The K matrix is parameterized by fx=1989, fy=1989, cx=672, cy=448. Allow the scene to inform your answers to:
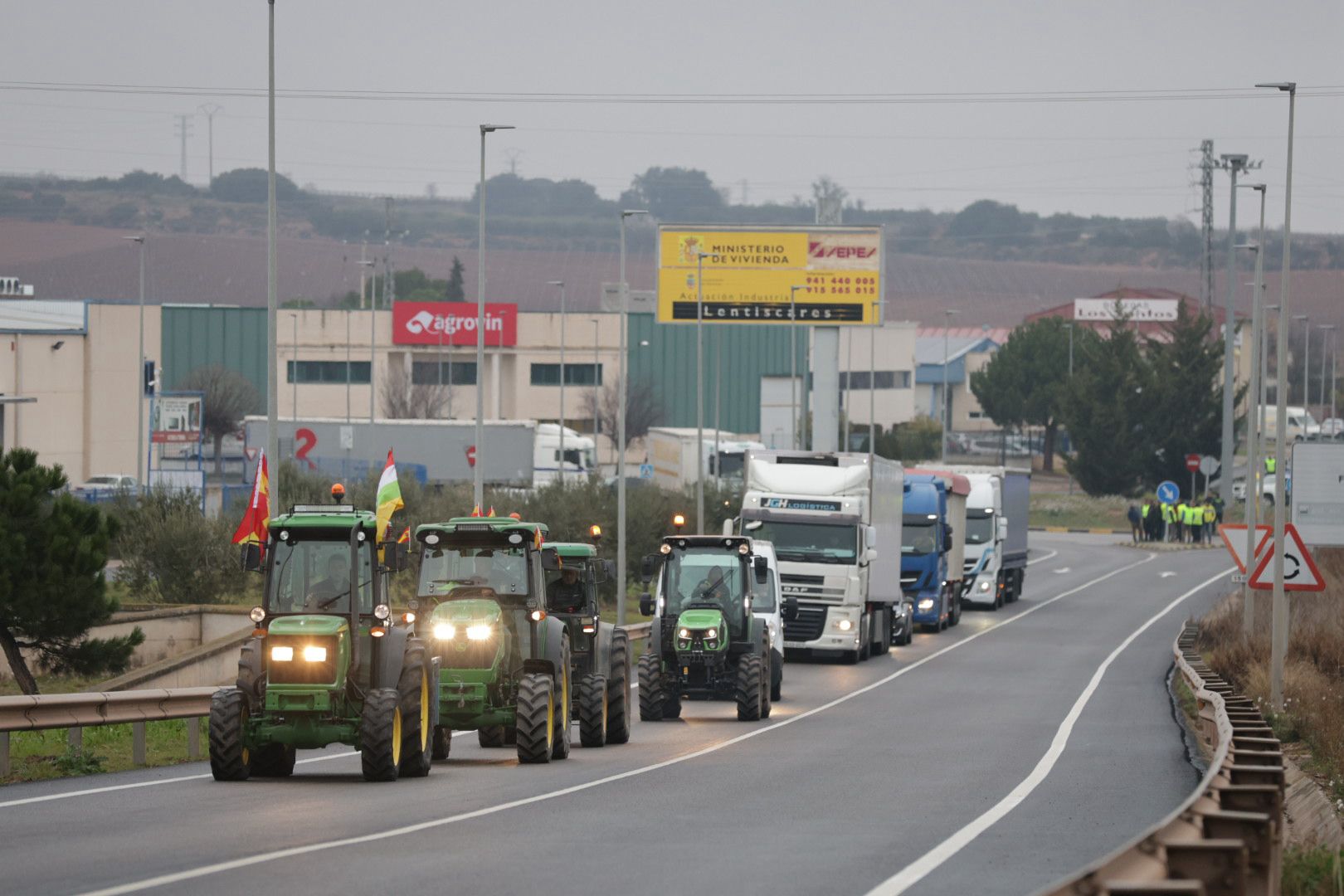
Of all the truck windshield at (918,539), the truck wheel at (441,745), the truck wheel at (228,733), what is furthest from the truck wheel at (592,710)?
the truck windshield at (918,539)

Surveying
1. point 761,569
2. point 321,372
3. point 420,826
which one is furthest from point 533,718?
point 321,372

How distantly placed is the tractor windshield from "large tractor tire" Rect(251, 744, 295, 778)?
1388mm

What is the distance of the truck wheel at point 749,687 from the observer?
86.8 feet

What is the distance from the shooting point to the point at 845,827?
14.2 m

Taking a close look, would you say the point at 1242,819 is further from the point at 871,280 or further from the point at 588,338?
the point at 588,338

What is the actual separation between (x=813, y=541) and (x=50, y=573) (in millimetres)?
14383

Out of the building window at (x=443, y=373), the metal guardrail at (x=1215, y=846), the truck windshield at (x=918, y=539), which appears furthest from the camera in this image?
the building window at (x=443, y=373)

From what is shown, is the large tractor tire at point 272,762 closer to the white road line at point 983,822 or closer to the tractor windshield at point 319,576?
the tractor windshield at point 319,576

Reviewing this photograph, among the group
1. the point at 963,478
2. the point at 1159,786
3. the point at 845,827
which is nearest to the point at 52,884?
the point at 845,827

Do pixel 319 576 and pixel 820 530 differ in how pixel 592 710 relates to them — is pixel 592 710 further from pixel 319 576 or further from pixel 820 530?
pixel 820 530

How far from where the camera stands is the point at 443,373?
394 feet

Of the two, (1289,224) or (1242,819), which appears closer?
(1242,819)

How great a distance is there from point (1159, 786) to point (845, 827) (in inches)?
193

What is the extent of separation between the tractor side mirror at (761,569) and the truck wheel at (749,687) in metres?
4.43
